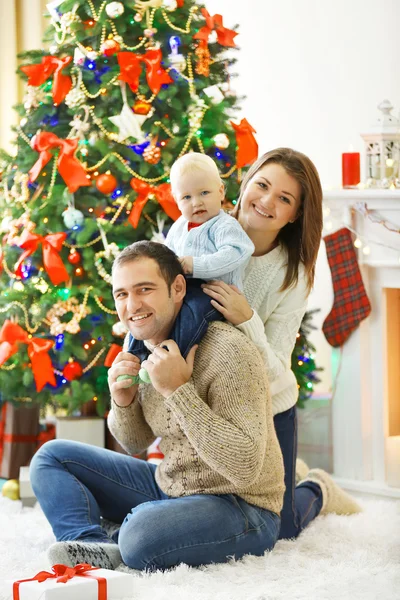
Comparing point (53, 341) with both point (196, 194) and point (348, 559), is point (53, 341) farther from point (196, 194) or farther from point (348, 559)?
point (348, 559)

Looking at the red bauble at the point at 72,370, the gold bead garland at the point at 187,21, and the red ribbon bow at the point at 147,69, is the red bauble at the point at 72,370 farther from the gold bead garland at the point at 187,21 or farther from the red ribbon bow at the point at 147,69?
the gold bead garland at the point at 187,21

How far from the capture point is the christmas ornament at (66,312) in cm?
326

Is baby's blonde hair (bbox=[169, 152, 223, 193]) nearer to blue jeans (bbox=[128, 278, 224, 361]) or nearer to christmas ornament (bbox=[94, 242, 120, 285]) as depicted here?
blue jeans (bbox=[128, 278, 224, 361])

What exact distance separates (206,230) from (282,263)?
0.88ft

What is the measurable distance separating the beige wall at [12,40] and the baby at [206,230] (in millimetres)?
2431

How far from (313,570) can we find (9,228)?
5.56ft

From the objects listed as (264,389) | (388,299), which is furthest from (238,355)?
(388,299)

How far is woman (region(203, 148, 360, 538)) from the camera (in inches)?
99.2

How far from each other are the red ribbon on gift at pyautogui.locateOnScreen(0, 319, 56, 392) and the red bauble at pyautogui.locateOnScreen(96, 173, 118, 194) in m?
0.55

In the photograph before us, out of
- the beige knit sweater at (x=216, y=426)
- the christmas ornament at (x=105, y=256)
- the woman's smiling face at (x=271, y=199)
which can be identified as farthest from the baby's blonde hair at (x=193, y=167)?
the christmas ornament at (x=105, y=256)

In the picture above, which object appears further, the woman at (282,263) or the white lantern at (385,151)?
the white lantern at (385,151)

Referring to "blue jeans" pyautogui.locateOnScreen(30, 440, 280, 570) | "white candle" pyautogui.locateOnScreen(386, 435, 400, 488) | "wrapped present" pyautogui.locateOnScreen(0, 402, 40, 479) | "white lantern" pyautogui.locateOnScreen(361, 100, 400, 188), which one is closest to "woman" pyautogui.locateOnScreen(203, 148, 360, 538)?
"blue jeans" pyautogui.locateOnScreen(30, 440, 280, 570)

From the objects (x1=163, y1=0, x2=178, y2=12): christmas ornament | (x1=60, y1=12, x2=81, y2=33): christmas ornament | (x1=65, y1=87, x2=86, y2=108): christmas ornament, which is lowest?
(x1=65, y1=87, x2=86, y2=108): christmas ornament

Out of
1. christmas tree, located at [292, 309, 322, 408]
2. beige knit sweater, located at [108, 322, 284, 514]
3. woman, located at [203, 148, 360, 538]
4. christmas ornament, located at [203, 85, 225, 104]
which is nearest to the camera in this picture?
beige knit sweater, located at [108, 322, 284, 514]
